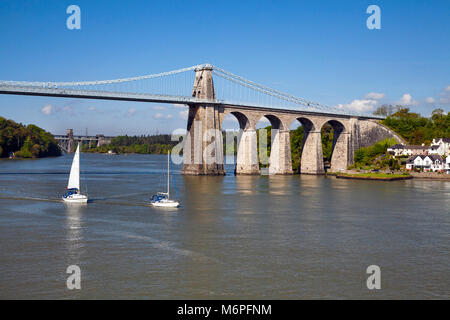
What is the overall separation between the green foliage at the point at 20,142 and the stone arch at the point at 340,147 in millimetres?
79888

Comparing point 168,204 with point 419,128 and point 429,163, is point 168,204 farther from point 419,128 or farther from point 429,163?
point 419,128

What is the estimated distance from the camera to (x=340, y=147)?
8231 centimetres

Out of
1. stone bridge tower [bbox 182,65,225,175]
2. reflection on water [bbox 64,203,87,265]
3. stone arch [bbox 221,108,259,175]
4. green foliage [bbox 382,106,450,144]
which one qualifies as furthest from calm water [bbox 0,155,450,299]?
green foliage [bbox 382,106,450,144]

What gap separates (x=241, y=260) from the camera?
18.5m

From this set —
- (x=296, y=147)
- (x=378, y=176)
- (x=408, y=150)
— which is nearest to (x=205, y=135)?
(x=378, y=176)

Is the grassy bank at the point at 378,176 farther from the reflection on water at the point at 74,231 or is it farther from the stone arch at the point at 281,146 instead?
the reflection on water at the point at 74,231

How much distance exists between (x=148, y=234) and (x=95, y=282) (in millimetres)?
7193

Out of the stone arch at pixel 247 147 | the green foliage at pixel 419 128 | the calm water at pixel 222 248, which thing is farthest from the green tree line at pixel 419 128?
the calm water at pixel 222 248

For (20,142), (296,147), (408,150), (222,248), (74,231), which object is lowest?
(222,248)

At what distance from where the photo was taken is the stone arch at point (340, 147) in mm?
81188

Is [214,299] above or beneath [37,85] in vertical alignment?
beneath

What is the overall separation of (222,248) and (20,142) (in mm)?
118213
